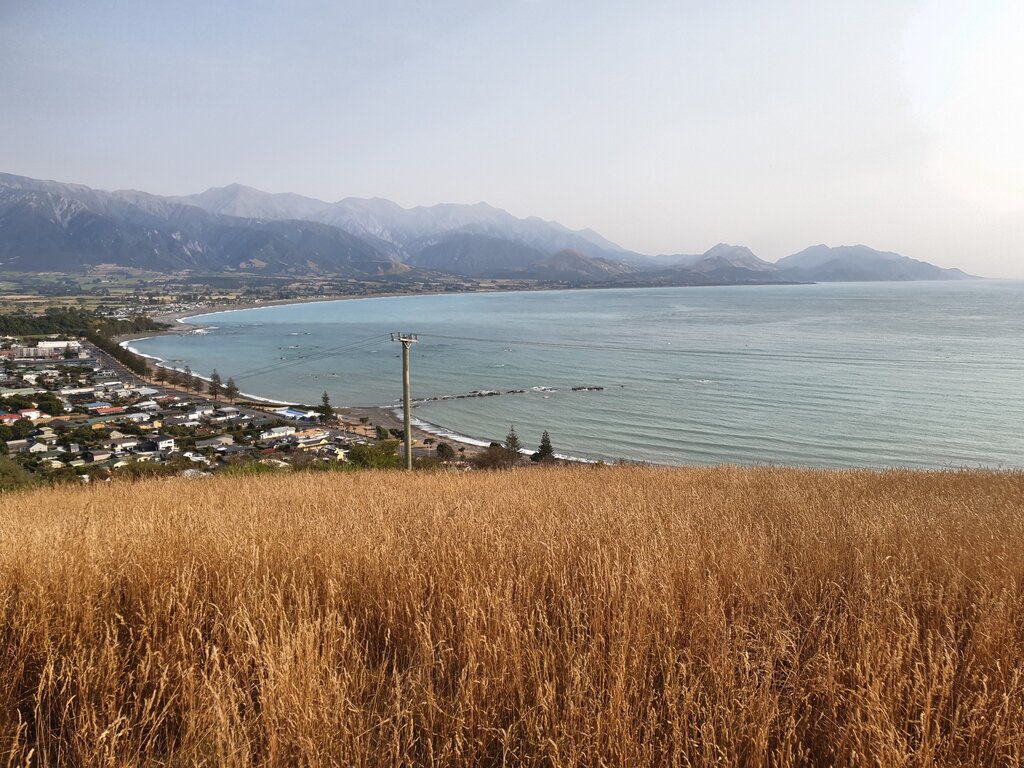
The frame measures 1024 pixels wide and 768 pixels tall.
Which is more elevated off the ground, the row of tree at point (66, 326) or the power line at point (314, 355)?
the row of tree at point (66, 326)

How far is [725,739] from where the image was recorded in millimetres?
1784

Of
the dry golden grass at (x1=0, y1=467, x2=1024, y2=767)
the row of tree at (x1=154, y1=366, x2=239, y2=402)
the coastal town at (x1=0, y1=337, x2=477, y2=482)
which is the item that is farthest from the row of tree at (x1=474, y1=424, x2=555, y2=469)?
the row of tree at (x1=154, y1=366, x2=239, y2=402)

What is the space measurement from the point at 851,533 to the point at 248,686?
4097 millimetres

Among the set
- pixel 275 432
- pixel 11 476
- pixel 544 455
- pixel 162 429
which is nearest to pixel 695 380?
pixel 544 455

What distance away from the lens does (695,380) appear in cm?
5391

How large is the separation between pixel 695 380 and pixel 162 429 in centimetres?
4520

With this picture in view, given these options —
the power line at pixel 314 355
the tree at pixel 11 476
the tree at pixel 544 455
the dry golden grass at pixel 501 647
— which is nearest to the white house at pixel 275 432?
the tree at pixel 544 455

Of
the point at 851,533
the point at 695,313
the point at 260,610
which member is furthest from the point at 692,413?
the point at 695,313

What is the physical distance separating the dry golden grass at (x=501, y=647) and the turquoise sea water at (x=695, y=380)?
30107 millimetres

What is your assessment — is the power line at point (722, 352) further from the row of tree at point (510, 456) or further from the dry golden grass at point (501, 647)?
the dry golden grass at point (501, 647)

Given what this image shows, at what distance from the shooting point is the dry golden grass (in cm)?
180

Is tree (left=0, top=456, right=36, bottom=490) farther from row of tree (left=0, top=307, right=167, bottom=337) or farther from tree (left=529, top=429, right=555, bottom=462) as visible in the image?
row of tree (left=0, top=307, right=167, bottom=337)

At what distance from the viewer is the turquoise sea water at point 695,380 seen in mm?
35250

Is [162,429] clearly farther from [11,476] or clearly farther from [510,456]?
[11,476]
